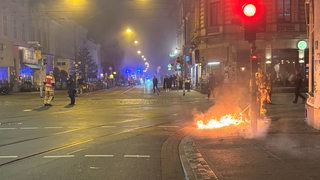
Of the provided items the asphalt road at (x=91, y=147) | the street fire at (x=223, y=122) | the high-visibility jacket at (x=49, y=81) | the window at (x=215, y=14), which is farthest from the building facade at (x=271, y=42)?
the asphalt road at (x=91, y=147)

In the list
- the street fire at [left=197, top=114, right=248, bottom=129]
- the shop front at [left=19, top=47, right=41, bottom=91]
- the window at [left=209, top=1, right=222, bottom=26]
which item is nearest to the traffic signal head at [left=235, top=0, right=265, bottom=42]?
the street fire at [left=197, top=114, right=248, bottom=129]

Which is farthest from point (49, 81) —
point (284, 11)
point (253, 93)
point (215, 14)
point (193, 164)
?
point (284, 11)

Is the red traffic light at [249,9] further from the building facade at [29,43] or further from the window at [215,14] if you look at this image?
the window at [215,14]

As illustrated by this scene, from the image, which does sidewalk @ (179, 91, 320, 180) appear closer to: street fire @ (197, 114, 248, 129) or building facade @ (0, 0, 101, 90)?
street fire @ (197, 114, 248, 129)

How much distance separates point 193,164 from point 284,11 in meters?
35.7

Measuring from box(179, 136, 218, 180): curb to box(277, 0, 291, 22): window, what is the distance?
33.1 metres

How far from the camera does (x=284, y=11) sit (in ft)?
135

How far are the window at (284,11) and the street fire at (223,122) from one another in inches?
1079

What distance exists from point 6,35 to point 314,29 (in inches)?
1753

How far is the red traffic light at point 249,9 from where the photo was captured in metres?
10.6

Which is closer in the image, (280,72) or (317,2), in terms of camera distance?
(317,2)

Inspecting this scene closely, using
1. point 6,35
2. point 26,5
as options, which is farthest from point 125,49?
point 6,35

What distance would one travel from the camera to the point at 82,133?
13.3m

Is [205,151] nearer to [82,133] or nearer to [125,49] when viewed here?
[82,133]
